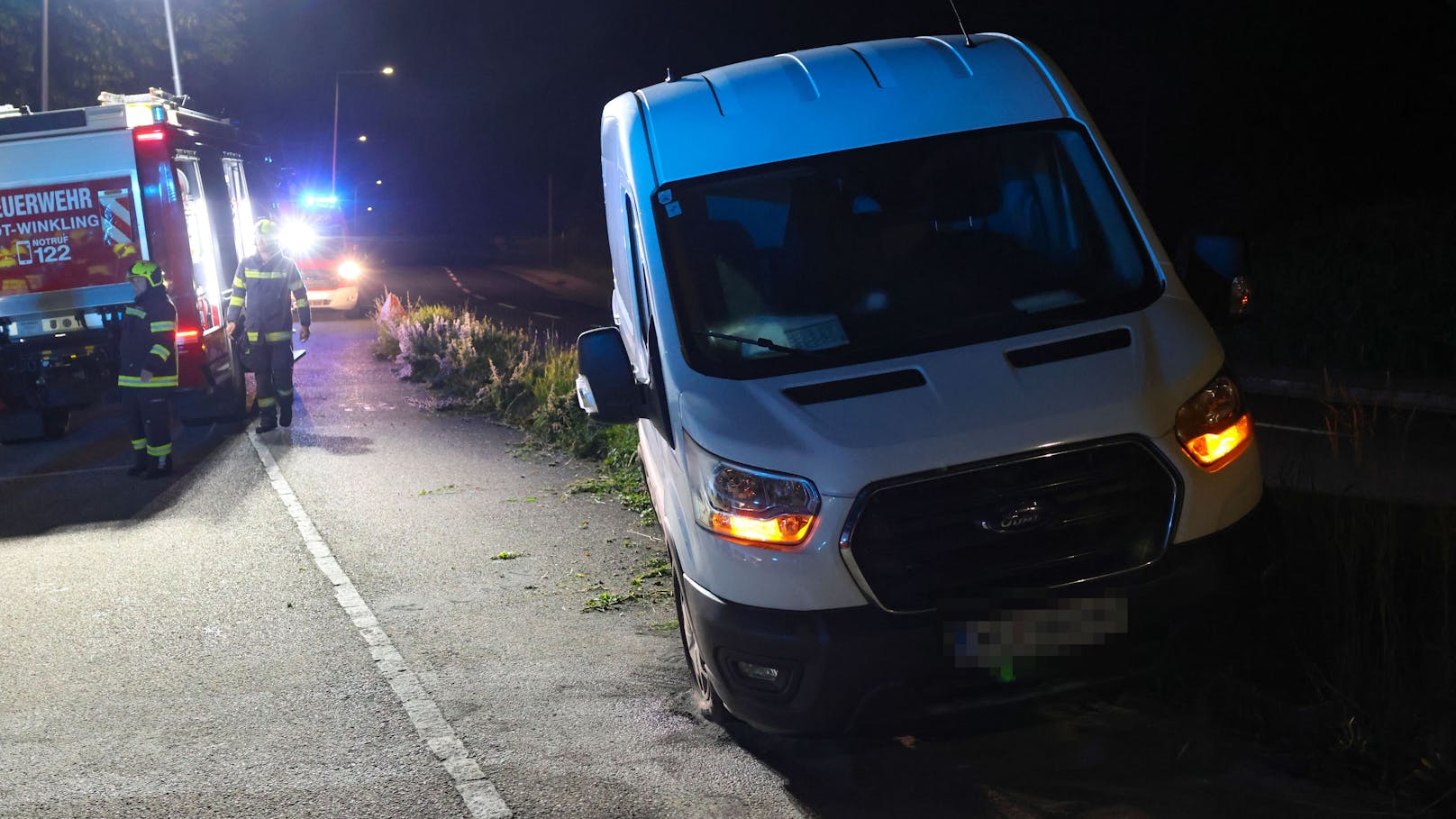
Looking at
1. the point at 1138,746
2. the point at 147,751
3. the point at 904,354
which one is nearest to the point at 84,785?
the point at 147,751

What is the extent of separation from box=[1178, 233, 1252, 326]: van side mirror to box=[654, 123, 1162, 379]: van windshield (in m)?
0.19

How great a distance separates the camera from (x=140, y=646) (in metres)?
6.69

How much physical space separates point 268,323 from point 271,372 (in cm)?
48

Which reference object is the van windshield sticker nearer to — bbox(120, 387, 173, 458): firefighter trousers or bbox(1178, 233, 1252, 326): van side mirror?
bbox(120, 387, 173, 458): firefighter trousers

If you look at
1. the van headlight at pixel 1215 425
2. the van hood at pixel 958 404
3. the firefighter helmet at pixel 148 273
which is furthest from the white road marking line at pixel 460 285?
the van headlight at pixel 1215 425

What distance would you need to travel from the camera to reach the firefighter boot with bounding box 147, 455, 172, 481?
11461mm

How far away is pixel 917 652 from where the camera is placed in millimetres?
4082

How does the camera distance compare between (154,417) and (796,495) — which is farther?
(154,417)

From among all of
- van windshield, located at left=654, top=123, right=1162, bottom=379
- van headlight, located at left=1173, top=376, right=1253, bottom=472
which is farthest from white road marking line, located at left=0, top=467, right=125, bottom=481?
van headlight, located at left=1173, top=376, right=1253, bottom=472

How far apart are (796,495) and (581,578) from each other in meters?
3.51

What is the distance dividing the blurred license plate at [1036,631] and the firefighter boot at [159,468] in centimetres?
900

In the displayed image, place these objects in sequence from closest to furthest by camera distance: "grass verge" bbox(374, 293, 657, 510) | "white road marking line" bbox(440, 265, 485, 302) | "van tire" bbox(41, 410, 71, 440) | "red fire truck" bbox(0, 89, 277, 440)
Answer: "grass verge" bbox(374, 293, 657, 510), "red fire truck" bbox(0, 89, 277, 440), "van tire" bbox(41, 410, 71, 440), "white road marking line" bbox(440, 265, 485, 302)

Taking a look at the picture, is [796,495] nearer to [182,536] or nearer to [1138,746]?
[1138,746]

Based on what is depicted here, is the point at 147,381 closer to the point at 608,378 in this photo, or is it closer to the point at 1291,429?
the point at 608,378
